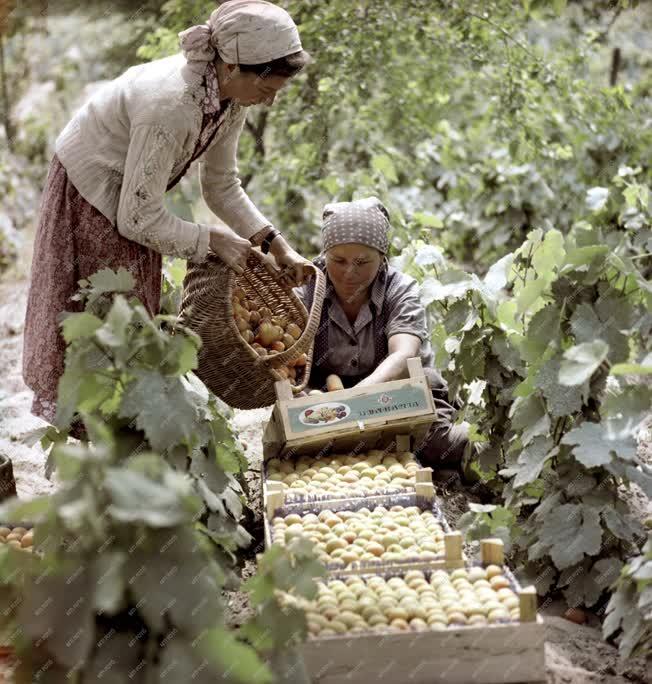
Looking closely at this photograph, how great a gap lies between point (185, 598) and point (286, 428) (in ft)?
5.23

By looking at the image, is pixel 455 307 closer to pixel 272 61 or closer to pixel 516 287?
pixel 516 287

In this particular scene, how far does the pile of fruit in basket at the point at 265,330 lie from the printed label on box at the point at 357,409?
0.54 ft

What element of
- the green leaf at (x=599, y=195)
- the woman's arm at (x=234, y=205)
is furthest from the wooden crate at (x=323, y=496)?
the green leaf at (x=599, y=195)

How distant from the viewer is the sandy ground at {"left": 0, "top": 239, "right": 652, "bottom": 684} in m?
2.59

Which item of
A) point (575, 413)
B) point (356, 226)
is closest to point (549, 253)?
point (575, 413)

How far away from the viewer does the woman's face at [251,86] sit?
290cm

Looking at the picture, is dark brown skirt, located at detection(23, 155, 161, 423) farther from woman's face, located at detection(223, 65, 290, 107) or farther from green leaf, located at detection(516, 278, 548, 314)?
green leaf, located at detection(516, 278, 548, 314)

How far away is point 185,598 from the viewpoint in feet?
5.82

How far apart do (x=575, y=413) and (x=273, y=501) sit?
903 mm

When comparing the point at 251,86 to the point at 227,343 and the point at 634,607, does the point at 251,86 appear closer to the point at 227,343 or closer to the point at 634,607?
the point at 227,343

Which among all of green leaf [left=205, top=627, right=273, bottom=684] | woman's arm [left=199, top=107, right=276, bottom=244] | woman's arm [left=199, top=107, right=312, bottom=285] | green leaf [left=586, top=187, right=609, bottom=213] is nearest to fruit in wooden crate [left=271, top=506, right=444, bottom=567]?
green leaf [left=205, top=627, right=273, bottom=684]

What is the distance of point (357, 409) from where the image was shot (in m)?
3.41

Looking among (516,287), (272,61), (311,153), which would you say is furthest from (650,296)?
(311,153)

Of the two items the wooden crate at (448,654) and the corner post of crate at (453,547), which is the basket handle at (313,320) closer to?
the corner post of crate at (453,547)
